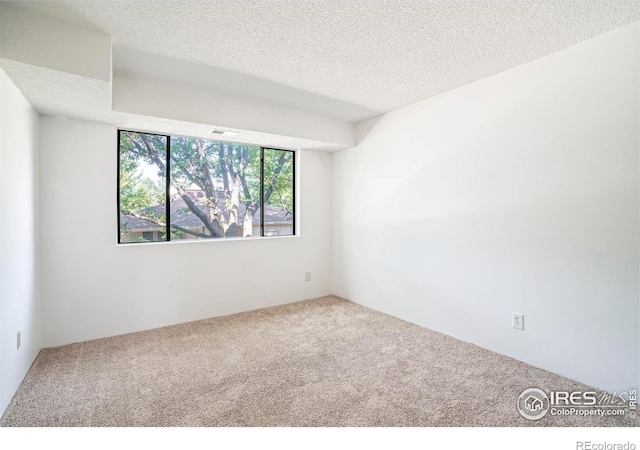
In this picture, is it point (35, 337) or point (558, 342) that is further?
point (35, 337)

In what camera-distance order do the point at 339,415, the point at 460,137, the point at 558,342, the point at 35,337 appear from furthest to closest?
the point at 460,137 < the point at 35,337 < the point at 558,342 < the point at 339,415

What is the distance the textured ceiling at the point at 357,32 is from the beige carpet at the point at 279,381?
2.30 m

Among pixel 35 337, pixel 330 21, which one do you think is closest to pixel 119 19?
pixel 330 21

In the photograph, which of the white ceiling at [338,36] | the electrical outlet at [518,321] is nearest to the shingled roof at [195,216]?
the white ceiling at [338,36]

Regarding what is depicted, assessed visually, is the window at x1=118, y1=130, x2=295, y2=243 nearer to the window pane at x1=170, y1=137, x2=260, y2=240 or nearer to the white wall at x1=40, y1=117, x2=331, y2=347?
the window pane at x1=170, y1=137, x2=260, y2=240

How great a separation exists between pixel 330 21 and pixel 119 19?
1238 mm

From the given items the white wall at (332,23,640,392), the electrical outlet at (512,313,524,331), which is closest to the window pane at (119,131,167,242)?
the white wall at (332,23,640,392)

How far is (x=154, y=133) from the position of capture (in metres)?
3.36

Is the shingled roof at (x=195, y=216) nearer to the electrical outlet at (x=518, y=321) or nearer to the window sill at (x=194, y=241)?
the window sill at (x=194, y=241)

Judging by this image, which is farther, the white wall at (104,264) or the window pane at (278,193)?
the window pane at (278,193)

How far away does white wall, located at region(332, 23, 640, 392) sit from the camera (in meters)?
2.04

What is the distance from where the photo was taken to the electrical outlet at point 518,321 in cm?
253

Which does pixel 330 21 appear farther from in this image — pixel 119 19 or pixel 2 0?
pixel 2 0

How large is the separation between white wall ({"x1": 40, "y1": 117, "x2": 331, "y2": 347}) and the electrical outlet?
8.83 ft
